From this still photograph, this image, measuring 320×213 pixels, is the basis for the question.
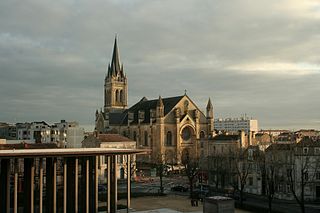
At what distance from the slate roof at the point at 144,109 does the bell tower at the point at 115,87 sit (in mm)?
7047

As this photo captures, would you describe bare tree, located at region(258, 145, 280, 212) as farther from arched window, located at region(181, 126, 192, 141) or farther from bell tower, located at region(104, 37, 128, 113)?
bell tower, located at region(104, 37, 128, 113)

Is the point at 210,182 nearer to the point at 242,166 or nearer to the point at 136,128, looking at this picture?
the point at 242,166

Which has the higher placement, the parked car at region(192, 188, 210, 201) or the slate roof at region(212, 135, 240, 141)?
the slate roof at region(212, 135, 240, 141)

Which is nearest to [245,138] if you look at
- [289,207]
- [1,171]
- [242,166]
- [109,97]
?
[242,166]

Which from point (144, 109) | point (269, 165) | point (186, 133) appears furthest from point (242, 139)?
point (144, 109)

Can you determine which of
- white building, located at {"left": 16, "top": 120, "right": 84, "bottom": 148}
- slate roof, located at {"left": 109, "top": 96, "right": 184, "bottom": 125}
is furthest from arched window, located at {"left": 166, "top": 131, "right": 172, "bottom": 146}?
white building, located at {"left": 16, "top": 120, "right": 84, "bottom": 148}

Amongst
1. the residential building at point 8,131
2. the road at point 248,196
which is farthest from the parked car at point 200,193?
the residential building at point 8,131

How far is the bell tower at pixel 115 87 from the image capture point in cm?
12112

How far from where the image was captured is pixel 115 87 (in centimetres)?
12181

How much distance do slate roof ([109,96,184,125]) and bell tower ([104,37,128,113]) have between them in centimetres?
705

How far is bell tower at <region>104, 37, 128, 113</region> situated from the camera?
121 metres

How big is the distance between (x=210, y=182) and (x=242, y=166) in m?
9.78

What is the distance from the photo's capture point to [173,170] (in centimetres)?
8338

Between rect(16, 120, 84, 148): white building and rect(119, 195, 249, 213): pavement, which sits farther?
rect(16, 120, 84, 148): white building
